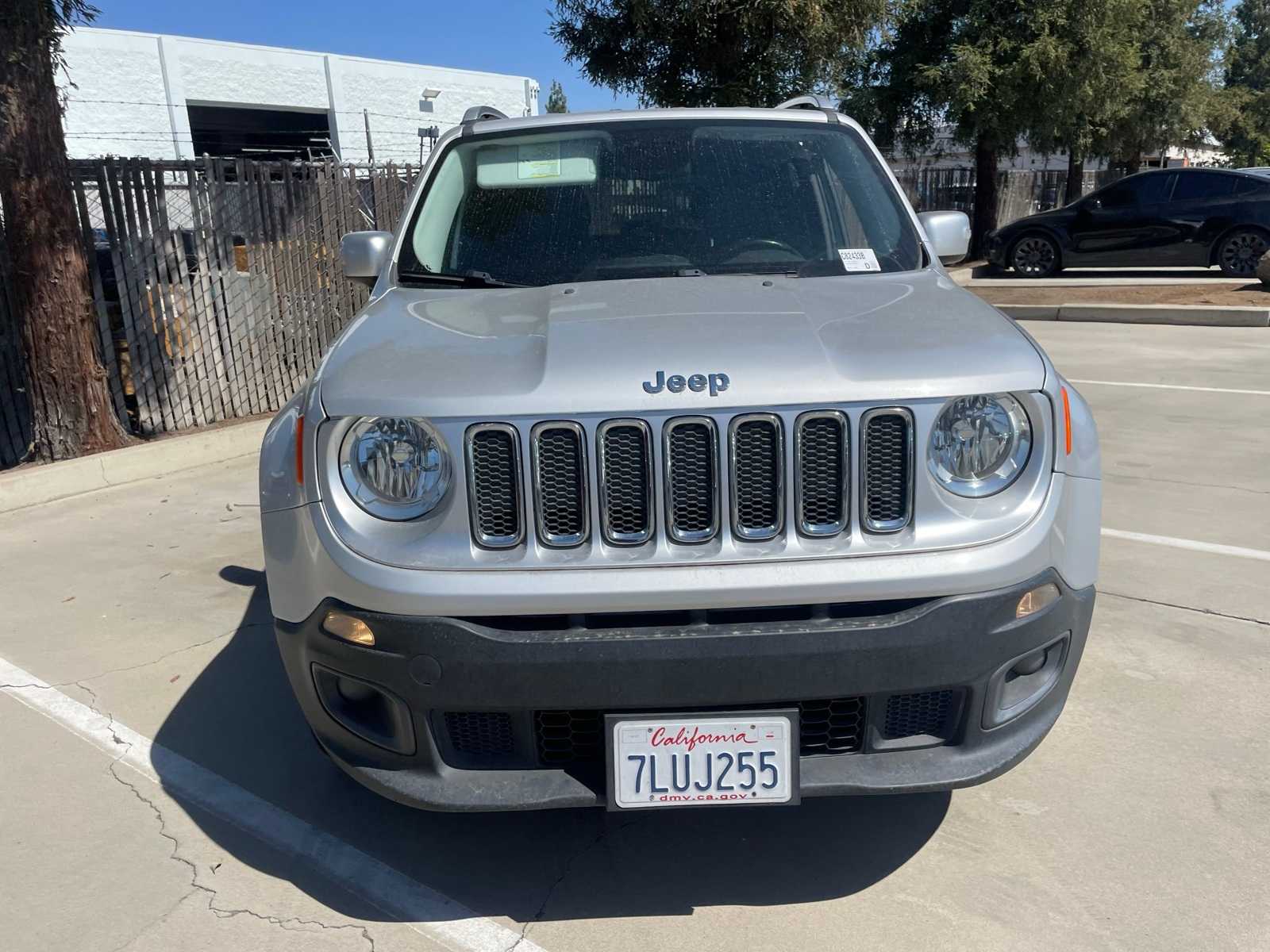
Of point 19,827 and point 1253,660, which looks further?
point 1253,660

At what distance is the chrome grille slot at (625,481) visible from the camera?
2301 mm

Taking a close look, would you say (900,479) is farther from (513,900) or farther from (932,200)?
(932,200)

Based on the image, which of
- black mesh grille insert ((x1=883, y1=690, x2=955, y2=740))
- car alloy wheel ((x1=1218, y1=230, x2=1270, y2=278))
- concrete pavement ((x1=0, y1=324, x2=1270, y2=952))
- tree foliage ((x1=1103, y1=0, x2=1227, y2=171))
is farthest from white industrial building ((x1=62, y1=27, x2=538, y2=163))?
black mesh grille insert ((x1=883, y1=690, x2=955, y2=740))

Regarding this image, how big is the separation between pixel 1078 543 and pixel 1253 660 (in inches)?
72.9

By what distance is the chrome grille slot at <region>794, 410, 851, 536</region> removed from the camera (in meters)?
2.30

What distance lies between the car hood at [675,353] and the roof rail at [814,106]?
4.16ft

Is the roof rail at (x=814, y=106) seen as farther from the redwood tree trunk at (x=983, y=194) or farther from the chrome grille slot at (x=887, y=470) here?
the redwood tree trunk at (x=983, y=194)

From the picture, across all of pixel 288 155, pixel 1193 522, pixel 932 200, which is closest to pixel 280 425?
pixel 1193 522

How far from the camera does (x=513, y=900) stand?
2.64 m

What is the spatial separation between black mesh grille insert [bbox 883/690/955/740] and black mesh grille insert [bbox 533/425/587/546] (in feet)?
2.66

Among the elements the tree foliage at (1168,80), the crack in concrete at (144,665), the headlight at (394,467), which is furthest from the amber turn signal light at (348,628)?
the tree foliage at (1168,80)

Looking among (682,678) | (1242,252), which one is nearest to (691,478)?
(682,678)

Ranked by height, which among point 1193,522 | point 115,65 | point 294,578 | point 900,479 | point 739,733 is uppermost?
point 115,65

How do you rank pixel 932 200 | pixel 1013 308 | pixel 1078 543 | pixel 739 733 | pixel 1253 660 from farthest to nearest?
pixel 932 200 → pixel 1013 308 → pixel 1253 660 → pixel 1078 543 → pixel 739 733
